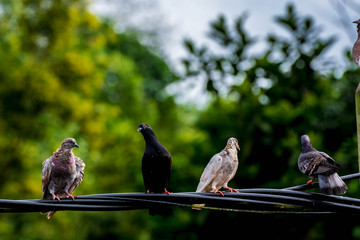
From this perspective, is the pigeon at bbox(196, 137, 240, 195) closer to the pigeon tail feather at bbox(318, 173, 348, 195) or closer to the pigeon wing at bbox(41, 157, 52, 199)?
the pigeon tail feather at bbox(318, 173, 348, 195)

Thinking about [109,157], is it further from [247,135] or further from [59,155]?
[59,155]

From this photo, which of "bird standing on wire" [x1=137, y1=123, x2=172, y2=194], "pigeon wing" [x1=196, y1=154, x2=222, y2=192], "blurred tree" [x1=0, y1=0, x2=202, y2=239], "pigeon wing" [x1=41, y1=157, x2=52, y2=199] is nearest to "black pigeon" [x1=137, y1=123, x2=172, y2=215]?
"bird standing on wire" [x1=137, y1=123, x2=172, y2=194]

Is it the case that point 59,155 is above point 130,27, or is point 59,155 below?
below

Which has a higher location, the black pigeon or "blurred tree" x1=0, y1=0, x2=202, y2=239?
"blurred tree" x1=0, y1=0, x2=202, y2=239

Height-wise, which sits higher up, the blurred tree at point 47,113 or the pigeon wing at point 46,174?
the blurred tree at point 47,113

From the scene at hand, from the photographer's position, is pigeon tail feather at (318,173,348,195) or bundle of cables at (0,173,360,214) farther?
pigeon tail feather at (318,173,348,195)

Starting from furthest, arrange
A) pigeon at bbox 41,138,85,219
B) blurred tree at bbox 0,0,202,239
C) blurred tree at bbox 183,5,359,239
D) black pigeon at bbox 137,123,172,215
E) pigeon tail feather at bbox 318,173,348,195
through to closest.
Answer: blurred tree at bbox 0,0,202,239
blurred tree at bbox 183,5,359,239
pigeon at bbox 41,138,85,219
black pigeon at bbox 137,123,172,215
pigeon tail feather at bbox 318,173,348,195

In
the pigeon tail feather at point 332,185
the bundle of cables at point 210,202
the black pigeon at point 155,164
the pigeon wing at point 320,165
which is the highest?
the black pigeon at point 155,164

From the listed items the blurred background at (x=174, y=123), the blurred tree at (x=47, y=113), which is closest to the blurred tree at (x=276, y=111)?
the blurred background at (x=174, y=123)

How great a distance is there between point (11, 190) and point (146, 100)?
14.2m

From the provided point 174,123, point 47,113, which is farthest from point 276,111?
point 174,123

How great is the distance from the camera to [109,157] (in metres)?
17.6

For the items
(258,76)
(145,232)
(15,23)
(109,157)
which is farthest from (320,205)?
(15,23)

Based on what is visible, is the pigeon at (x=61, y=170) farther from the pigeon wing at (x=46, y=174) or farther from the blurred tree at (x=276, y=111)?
the blurred tree at (x=276, y=111)
